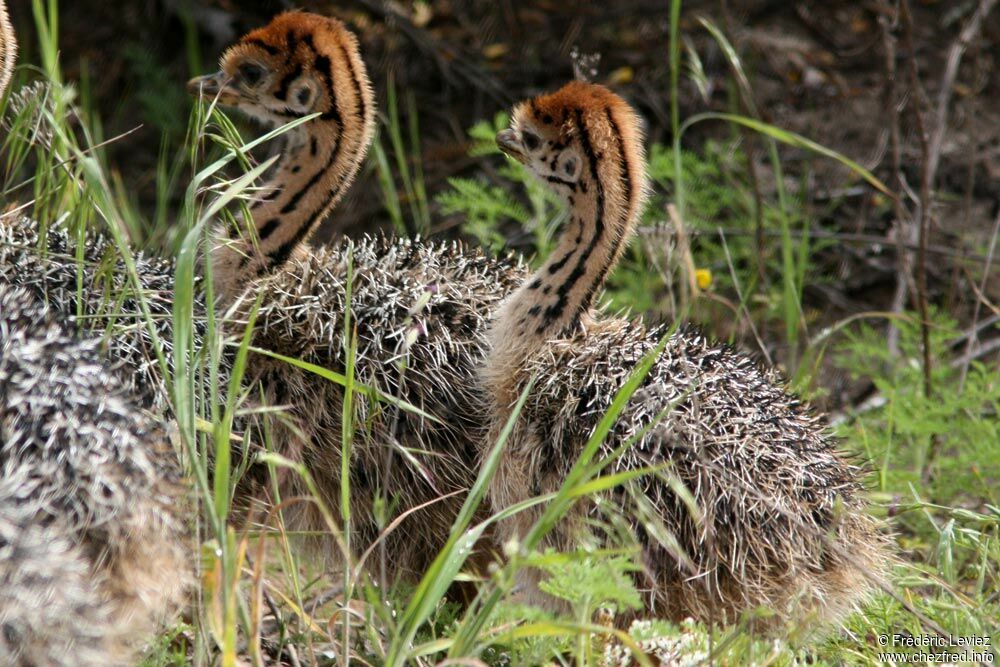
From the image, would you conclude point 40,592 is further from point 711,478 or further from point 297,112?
point 297,112

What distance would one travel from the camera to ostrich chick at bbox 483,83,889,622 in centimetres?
341

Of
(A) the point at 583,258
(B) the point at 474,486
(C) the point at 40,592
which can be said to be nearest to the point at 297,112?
Answer: (A) the point at 583,258

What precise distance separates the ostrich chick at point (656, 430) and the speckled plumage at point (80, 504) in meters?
1.00

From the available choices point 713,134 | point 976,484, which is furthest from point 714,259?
point 976,484

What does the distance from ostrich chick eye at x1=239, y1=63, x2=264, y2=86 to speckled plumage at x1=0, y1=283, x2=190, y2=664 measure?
1.22m

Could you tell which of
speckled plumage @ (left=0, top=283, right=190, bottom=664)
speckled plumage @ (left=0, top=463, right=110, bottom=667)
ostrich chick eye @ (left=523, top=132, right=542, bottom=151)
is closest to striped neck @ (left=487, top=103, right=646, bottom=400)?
ostrich chick eye @ (left=523, top=132, right=542, bottom=151)

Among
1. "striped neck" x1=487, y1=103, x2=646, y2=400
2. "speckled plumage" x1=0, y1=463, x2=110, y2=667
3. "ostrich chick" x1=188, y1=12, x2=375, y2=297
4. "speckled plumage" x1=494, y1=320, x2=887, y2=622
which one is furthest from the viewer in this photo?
"ostrich chick" x1=188, y1=12, x2=375, y2=297

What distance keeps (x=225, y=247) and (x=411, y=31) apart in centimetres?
292

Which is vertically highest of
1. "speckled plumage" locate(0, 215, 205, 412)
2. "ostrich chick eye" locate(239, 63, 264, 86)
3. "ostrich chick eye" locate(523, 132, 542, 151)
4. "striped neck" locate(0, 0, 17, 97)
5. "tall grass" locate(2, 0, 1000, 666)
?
"striped neck" locate(0, 0, 17, 97)

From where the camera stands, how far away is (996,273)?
5922 mm

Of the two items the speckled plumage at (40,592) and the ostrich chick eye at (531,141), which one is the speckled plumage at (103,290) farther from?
the ostrich chick eye at (531,141)

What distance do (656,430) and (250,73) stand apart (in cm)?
176

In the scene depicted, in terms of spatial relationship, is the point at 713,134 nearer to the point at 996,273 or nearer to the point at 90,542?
the point at 996,273

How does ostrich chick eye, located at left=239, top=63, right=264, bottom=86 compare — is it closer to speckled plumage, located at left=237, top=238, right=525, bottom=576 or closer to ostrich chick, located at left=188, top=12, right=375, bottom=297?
ostrich chick, located at left=188, top=12, right=375, bottom=297
